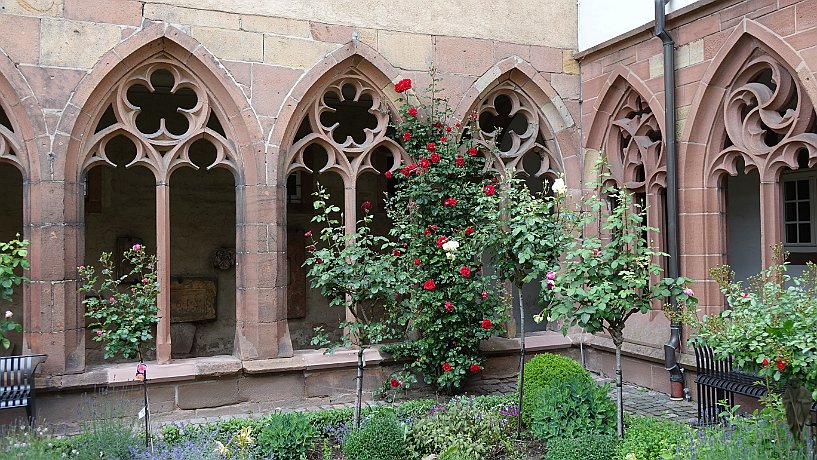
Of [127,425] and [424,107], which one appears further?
[424,107]

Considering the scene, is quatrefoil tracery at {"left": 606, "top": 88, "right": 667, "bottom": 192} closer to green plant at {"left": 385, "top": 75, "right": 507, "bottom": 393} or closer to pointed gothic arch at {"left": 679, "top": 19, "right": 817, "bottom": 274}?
pointed gothic arch at {"left": 679, "top": 19, "right": 817, "bottom": 274}

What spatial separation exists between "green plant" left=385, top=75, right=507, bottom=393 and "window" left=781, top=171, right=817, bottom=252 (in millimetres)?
4187

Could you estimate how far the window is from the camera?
8211mm

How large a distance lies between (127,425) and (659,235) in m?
4.95

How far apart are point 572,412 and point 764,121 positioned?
2.82m

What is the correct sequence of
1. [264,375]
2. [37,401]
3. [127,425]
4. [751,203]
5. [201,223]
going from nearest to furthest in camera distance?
[127,425] → [37,401] → [264,375] → [751,203] → [201,223]

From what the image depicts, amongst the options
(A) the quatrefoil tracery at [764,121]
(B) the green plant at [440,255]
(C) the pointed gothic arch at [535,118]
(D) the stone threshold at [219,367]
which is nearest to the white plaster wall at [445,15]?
(C) the pointed gothic arch at [535,118]

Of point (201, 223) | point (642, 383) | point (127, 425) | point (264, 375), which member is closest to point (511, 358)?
point (642, 383)

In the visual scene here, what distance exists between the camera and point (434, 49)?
6.95 meters

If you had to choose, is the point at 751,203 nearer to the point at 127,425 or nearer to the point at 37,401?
the point at 127,425

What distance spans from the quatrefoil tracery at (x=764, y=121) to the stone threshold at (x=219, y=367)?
2.73 m

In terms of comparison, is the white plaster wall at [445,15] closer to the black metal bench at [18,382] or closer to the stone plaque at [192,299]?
the black metal bench at [18,382]

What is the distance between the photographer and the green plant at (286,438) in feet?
15.2

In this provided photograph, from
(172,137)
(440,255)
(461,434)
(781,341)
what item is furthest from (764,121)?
(172,137)
